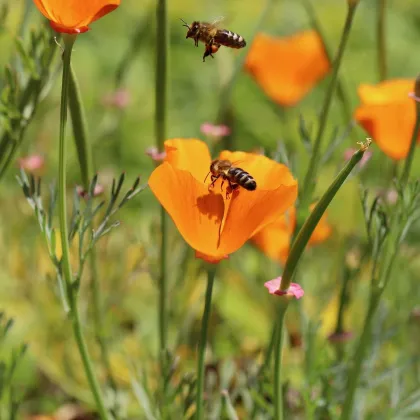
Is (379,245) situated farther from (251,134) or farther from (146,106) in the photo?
(146,106)

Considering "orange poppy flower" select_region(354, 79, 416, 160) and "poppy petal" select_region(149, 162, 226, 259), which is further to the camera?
"orange poppy flower" select_region(354, 79, 416, 160)

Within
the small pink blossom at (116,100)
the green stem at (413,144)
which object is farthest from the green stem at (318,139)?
the small pink blossom at (116,100)

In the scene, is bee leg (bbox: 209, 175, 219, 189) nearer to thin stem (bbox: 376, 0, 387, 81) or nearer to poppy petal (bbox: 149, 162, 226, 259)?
poppy petal (bbox: 149, 162, 226, 259)

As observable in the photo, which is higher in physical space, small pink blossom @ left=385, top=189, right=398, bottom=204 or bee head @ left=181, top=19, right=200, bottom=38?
bee head @ left=181, top=19, right=200, bottom=38

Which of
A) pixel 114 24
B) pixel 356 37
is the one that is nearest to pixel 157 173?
pixel 114 24

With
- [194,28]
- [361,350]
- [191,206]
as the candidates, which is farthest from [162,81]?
[361,350]

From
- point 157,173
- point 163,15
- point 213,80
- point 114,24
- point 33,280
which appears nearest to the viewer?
point 157,173

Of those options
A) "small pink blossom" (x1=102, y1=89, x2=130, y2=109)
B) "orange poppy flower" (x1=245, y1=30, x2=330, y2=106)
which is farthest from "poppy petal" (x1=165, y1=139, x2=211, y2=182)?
"orange poppy flower" (x1=245, y1=30, x2=330, y2=106)
